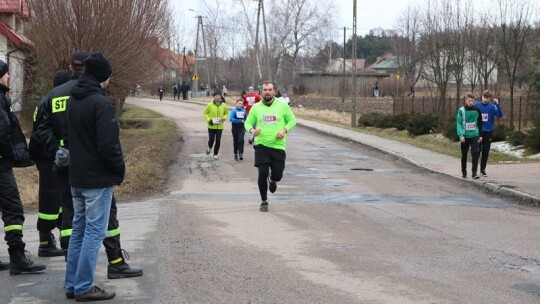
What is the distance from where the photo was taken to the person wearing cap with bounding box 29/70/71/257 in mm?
7242

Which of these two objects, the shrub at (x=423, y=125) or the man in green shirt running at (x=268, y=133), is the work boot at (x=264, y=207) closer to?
the man in green shirt running at (x=268, y=133)

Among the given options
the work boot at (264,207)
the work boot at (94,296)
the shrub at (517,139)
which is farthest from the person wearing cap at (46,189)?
the shrub at (517,139)

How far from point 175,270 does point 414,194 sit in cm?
721

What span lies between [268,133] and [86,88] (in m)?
5.33

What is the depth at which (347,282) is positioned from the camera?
260 inches

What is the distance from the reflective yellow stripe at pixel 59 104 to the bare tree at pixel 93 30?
55.0ft

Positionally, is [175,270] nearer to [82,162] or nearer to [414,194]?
[82,162]

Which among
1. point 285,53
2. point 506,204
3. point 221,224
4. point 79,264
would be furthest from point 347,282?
point 285,53

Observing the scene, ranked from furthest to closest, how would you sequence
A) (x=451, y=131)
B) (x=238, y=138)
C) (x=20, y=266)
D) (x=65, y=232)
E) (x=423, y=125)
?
(x=423, y=125)
(x=451, y=131)
(x=238, y=138)
(x=65, y=232)
(x=20, y=266)

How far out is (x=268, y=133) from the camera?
11008 mm

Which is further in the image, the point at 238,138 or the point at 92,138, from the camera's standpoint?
the point at 238,138

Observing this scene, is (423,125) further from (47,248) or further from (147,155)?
(47,248)

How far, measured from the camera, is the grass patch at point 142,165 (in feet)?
44.2

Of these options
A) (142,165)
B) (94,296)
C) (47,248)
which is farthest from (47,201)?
(142,165)
